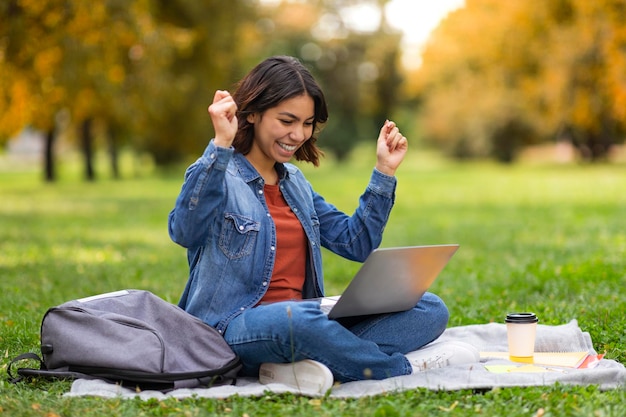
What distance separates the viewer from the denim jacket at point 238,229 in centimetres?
356

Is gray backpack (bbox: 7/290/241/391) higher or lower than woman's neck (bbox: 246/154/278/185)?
lower

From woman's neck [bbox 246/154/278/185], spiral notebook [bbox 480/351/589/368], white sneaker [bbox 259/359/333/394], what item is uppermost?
woman's neck [bbox 246/154/278/185]

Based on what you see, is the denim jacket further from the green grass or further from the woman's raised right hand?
the green grass

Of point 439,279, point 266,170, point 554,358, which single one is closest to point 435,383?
point 554,358

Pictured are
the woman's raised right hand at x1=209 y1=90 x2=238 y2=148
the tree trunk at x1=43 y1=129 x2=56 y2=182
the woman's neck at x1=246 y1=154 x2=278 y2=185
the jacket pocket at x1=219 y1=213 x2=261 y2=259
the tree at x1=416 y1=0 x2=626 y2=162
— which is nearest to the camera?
the woman's raised right hand at x1=209 y1=90 x2=238 y2=148

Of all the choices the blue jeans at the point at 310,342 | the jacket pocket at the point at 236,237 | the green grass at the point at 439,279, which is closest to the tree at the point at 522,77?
the green grass at the point at 439,279

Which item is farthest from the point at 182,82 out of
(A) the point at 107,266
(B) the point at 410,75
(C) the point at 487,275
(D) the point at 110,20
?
(B) the point at 410,75

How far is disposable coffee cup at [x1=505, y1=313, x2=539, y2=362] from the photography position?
404 cm

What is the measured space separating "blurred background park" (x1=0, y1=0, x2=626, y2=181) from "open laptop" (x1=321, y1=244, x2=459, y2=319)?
602 cm

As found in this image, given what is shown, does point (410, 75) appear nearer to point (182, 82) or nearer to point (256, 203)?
point (182, 82)

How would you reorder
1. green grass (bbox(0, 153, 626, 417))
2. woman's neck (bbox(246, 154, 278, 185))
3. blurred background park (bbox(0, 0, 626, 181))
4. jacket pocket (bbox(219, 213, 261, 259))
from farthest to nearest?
blurred background park (bbox(0, 0, 626, 181)) < woman's neck (bbox(246, 154, 278, 185)) < jacket pocket (bbox(219, 213, 261, 259)) < green grass (bbox(0, 153, 626, 417))

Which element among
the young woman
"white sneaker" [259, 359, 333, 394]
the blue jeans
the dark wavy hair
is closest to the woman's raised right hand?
the young woman

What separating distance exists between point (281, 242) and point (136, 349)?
0.80 meters

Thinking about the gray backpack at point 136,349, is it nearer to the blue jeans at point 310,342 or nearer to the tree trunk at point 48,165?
the blue jeans at point 310,342
